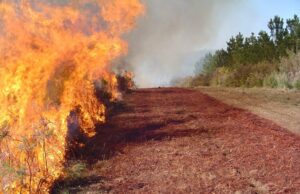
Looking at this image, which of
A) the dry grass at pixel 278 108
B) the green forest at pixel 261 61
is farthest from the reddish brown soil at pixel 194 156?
the green forest at pixel 261 61

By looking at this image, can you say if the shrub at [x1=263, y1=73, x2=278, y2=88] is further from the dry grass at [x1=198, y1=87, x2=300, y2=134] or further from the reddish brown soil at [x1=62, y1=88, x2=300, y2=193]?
the reddish brown soil at [x1=62, y1=88, x2=300, y2=193]

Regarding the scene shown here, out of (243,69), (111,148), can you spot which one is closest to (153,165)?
(111,148)

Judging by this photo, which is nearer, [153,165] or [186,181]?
[186,181]

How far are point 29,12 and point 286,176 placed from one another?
6070mm

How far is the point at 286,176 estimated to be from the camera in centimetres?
789

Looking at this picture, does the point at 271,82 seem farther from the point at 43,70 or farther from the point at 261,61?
the point at 43,70

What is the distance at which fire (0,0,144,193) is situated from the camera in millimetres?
7824

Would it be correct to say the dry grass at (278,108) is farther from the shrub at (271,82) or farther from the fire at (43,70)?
the shrub at (271,82)

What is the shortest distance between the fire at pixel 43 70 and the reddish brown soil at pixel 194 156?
0.91 meters

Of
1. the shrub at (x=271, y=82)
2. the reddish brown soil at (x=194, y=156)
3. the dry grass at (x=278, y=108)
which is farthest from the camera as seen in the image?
the shrub at (x=271, y=82)

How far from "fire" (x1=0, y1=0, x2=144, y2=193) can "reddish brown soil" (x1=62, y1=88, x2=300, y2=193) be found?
3.00 ft

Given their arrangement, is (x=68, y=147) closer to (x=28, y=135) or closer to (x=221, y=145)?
(x=28, y=135)

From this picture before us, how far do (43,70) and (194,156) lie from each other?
3.63 meters

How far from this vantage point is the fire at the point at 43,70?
7824mm
